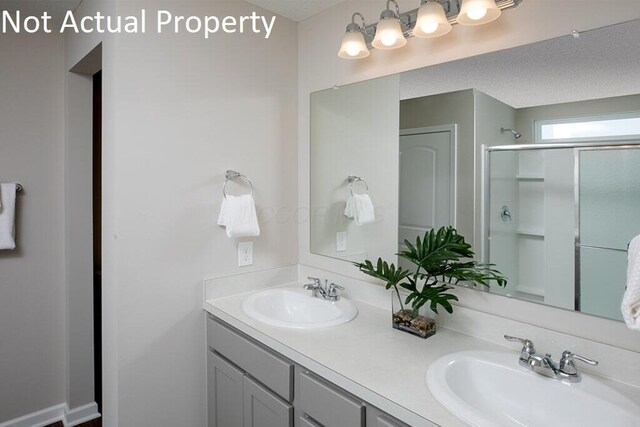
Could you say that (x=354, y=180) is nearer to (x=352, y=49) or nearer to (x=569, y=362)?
(x=352, y=49)

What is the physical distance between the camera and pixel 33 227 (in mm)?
2273

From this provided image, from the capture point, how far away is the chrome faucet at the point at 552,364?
1170 millimetres

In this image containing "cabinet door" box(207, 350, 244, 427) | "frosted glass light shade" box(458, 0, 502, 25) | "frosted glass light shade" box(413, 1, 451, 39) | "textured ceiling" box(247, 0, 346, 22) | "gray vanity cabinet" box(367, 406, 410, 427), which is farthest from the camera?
"textured ceiling" box(247, 0, 346, 22)

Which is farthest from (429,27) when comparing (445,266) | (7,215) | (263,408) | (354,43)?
(7,215)

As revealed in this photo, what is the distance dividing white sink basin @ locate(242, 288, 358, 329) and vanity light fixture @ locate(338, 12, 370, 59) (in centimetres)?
114

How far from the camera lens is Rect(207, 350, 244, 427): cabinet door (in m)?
1.72


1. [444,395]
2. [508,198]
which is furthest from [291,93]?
[444,395]

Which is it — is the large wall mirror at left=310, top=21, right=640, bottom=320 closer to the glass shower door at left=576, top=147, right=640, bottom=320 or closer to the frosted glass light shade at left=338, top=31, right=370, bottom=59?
the glass shower door at left=576, top=147, right=640, bottom=320

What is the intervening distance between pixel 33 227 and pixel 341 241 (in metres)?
1.76

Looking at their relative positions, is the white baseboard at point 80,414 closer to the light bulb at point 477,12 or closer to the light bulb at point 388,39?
the light bulb at point 388,39

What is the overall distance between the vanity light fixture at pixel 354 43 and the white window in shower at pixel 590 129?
2.72 feet

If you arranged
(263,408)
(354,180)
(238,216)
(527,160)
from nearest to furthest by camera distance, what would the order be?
(527,160) → (263,408) → (238,216) → (354,180)

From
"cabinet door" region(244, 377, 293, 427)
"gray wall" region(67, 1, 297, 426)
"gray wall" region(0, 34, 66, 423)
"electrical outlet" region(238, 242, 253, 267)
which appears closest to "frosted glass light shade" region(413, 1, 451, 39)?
"gray wall" region(67, 1, 297, 426)

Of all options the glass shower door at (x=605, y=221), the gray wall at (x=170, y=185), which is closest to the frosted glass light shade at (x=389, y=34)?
the gray wall at (x=170, y=185)
